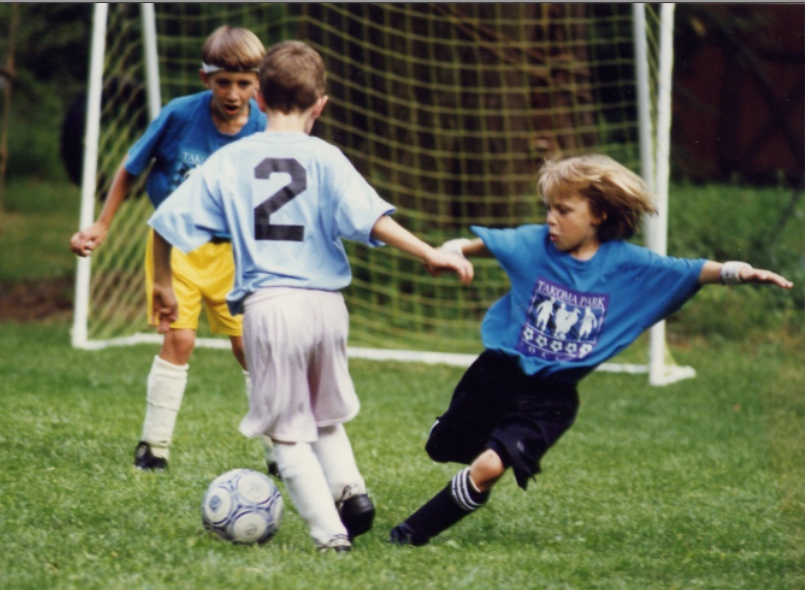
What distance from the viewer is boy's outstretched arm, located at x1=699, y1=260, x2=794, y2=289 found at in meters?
3.84

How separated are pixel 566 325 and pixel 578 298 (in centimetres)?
10

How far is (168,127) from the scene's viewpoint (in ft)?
16.4

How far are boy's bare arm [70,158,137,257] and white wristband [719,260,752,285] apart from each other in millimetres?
2233

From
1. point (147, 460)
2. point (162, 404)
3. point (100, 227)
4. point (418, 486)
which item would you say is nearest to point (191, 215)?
point (100, 227)

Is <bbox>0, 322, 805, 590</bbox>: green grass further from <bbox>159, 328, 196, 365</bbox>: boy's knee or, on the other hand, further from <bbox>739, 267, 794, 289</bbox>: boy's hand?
<bbox>739, 267, 794, 289</bbox>: boy's hand

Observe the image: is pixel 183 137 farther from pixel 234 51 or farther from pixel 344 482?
pixel 344 482

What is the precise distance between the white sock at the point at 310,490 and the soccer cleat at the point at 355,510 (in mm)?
126

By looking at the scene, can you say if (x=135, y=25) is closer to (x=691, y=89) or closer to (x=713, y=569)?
→ (x=713, y=569)

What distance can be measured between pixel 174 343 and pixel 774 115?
14.0 metres

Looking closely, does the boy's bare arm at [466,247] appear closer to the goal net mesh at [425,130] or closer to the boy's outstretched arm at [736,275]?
the boy's outstretched arm at [736,275]

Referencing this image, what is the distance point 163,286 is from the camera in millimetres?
4070

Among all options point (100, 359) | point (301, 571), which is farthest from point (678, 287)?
point (100, 359)

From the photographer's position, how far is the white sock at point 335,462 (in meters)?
3.90

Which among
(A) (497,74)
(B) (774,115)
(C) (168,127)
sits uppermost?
(C) (168,127)
